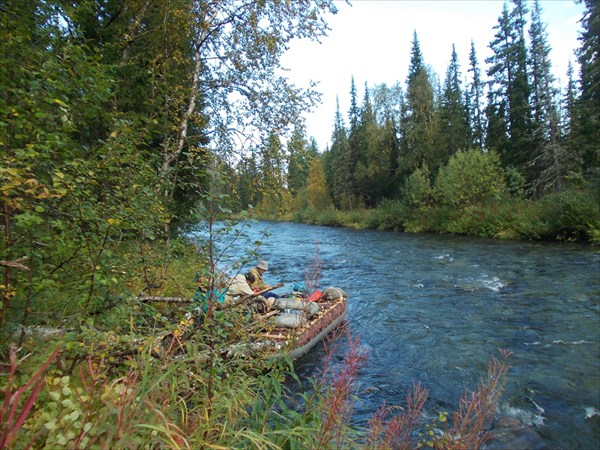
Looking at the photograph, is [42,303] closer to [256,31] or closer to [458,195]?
[256,31]

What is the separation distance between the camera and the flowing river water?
196 inches

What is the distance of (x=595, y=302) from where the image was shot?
8781 millimetres

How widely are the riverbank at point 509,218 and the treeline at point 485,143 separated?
3.4 inches

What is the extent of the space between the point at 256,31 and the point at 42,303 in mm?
8210

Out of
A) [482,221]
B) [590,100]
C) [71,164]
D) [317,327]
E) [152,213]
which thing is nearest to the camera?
[71,164]

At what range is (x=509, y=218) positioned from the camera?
74.4 ft

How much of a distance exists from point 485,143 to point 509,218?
1878 centimetres

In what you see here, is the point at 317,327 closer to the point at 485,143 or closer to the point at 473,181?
the point at 473,181

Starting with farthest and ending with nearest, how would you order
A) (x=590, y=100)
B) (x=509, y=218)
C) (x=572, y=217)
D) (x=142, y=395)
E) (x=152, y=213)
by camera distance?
(x=590, y=100), (x=509, y=218), (x=572, y=217), (x=152, y=213), (x=142, y=395)

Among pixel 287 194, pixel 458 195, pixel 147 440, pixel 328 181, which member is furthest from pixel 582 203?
pixel 328 181

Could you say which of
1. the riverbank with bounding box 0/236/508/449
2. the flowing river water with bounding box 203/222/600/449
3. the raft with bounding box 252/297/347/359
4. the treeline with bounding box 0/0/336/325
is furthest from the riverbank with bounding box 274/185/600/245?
the riverbank with bounding box 0/236/508/449

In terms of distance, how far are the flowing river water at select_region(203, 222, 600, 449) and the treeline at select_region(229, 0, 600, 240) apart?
14.8 ft

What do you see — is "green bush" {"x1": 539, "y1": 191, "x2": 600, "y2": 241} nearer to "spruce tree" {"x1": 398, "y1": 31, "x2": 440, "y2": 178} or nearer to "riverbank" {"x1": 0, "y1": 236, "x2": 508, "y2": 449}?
"spruce tree" {"x1": 398, "y1": 31, "x2": 440, "y2": 178}

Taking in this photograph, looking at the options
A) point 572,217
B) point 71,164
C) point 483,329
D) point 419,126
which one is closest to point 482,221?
point 572,217
